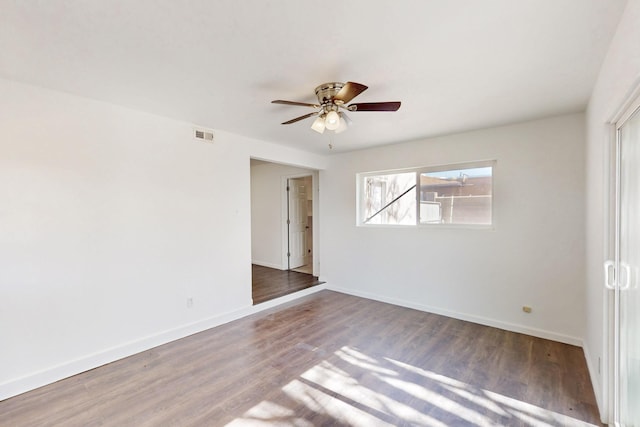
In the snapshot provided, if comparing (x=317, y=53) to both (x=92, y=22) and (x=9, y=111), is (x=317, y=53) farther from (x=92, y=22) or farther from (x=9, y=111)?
(x=9, y=111)

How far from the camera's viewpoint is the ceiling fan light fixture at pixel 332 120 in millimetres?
2123

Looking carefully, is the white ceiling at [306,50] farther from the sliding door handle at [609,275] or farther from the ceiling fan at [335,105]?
the sliding door handle at [609,275]

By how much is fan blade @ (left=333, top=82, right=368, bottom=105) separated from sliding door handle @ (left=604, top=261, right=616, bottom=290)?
192cm

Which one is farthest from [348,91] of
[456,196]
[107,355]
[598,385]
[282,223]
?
[282,223]

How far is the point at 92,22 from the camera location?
1.48m

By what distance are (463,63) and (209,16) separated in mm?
1604

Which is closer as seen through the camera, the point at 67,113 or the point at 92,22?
the point at 92,22

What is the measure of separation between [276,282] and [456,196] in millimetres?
3286

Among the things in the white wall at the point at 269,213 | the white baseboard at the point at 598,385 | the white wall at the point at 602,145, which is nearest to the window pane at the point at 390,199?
the white wall at the point at 269,213

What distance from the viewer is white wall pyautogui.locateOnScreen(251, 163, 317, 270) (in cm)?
609

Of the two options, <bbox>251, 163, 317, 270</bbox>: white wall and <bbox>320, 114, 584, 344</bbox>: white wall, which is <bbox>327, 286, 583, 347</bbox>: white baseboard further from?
<bbox>251, 163, 317, 270</bbox>: white wall

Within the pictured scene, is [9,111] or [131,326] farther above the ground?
[9,111]

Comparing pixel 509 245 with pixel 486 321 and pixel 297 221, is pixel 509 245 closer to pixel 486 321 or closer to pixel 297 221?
pixel 486 321

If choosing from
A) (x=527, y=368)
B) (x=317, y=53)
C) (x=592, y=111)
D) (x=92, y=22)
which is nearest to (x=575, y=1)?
(x=317, y=53)
